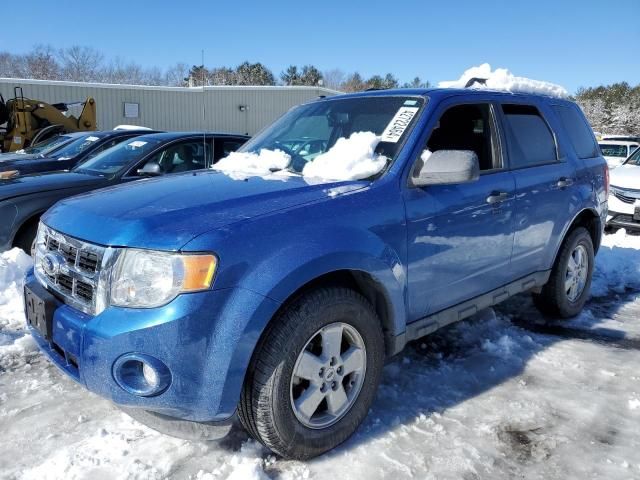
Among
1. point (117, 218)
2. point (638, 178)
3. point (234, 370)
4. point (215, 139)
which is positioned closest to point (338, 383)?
point (234, 370)

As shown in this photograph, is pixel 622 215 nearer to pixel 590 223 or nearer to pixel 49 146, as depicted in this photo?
pixel 590 223

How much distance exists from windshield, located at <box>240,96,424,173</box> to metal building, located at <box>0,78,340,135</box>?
2180 cm

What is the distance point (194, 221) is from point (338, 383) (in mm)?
1081

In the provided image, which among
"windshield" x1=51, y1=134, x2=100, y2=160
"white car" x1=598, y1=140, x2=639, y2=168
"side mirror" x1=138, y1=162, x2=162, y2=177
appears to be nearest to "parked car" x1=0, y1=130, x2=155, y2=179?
"windshield" x1=51, y1=134, x2=100, y2=160

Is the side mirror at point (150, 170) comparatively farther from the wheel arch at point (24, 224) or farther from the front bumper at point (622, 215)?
the front bumper at point (622, 215)

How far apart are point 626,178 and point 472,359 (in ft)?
20.6

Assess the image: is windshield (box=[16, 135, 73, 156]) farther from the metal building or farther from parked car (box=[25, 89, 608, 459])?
the metal building

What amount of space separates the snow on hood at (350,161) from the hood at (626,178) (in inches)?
265

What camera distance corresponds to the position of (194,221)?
7.35ft

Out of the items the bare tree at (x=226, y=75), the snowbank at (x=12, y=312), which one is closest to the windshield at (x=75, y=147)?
the snowbank at (x=12, y=312)

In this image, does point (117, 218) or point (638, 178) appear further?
point (638, 178)

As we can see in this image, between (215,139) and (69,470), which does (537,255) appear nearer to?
(69,470)

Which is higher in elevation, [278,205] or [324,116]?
[324,116]

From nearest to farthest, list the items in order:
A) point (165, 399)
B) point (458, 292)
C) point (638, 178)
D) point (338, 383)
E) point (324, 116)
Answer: point (165, 399)
point (338, 383)
point (458, 292)
point (324, 116)
point (638, 178)
